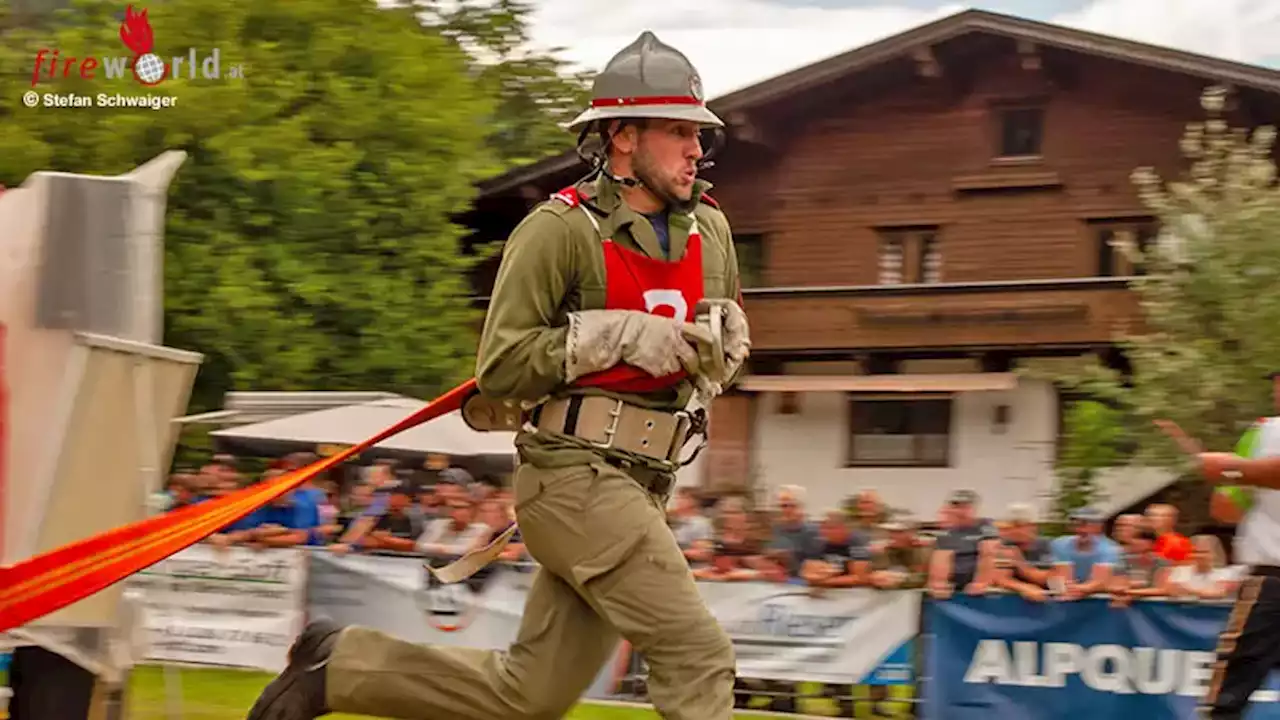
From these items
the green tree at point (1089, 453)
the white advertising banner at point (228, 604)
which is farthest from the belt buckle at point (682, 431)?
the green tree at point (1089, 453)

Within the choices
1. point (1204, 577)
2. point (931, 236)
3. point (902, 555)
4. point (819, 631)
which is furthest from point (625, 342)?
point (931, 236)

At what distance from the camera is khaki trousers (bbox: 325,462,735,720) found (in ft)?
15.5

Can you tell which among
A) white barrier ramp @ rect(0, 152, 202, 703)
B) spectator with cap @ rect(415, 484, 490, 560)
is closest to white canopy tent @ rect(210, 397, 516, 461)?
spectator with cap @ rect(415, 484, 490, 560)

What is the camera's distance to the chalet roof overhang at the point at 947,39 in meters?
23.3

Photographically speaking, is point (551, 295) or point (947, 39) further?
point (947, 39)

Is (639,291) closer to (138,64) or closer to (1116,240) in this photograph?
(138,64)

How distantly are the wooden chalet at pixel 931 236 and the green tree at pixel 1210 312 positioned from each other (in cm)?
335

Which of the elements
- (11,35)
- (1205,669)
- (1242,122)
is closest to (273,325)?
(11,35)

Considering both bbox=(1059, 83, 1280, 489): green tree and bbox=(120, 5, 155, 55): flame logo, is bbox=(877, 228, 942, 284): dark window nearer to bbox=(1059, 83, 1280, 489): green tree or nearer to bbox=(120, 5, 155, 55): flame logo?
bbox=(1059, 83, 1280, 489): green tree

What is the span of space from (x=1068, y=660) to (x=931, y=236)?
1695 centimetres

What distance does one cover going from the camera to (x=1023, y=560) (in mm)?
10305

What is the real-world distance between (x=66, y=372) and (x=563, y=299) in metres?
1.54

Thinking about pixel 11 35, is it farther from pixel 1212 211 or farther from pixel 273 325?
pixel 1212 211

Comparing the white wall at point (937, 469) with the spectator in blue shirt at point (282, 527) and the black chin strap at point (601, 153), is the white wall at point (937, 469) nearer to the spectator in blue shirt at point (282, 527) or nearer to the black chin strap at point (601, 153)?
the spectator in blue shirt at point (282, 527)
